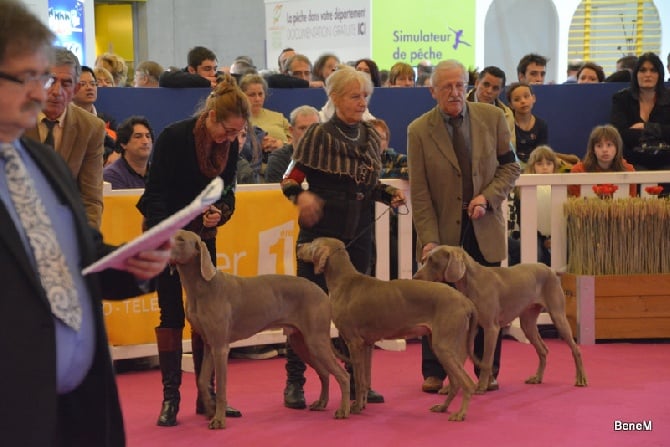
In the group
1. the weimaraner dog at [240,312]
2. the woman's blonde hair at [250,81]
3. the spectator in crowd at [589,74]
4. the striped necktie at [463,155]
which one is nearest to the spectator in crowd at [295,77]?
the woman's blonde hair at [250,81]

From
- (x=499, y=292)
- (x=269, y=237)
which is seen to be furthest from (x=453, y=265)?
(x=269, y=237)

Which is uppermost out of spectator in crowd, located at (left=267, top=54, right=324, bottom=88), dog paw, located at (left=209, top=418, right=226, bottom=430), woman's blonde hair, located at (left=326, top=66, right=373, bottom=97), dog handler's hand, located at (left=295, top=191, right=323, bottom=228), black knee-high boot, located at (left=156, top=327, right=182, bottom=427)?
spectator in crowd, located at (left=267, top=54, right=324, bottom=88)

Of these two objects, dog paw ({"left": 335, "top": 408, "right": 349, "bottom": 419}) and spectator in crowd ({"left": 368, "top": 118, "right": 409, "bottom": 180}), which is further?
spectator in crowd ({"left": 368, "top": 118, "right": 409, "bottom": 180})

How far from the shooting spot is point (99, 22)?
1998cm

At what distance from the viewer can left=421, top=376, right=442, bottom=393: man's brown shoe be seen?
A: 221 inches

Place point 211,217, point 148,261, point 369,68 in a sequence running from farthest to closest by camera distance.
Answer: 1. point 369,68
2. point 211,217
3. point 148,261

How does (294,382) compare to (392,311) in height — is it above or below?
below

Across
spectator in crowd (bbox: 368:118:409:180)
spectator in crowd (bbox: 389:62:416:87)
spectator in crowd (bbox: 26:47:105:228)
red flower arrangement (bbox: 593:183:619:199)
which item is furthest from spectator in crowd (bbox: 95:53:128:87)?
spectator in crowd (bbox: 26:47:105:228)

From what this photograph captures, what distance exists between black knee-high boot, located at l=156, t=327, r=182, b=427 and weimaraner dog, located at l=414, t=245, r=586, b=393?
50.9 inches

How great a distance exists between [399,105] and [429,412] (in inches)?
184

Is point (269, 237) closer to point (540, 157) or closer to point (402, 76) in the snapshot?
point (540, 157)

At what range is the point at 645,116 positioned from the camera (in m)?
8.76

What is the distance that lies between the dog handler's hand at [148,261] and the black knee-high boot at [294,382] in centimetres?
318

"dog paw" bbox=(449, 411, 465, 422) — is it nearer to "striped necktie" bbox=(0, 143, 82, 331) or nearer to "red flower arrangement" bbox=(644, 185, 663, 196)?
"red flower arrangement" bbox=(644, 185, 663, 196)
